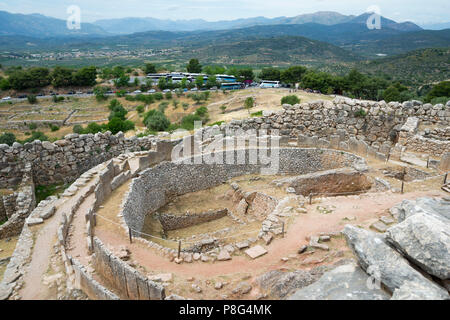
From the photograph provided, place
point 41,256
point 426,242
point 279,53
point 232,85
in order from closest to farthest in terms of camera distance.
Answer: point 426,242
point 41,256
point 232,85
point 279,53

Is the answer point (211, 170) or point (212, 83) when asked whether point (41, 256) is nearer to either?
point (211, 170)

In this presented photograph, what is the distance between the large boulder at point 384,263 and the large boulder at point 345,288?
0.17 metres

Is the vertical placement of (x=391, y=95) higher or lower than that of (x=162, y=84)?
lower

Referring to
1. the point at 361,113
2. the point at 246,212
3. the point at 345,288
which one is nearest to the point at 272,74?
the point at 361,113

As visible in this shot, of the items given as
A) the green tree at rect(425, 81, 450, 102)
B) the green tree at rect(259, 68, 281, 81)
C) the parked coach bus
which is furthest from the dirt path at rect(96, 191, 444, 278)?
the green tree at rect(259, 68, 281, 81)

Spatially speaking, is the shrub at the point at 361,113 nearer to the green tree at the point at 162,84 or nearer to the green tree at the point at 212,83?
the green tree at the point at 212,83

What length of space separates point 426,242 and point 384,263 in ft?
2.49

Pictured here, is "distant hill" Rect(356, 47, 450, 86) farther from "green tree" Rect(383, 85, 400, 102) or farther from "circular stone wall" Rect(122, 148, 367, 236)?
"circular stone wall" Rect(122, 148, 367, 236)

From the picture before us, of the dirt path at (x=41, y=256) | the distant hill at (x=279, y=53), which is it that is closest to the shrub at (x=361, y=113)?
the dirt path at (x=41, y=256)

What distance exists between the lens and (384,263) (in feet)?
17.5

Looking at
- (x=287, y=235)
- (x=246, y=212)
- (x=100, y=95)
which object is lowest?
(x=246, y=212)

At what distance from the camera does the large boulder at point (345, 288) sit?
16.6 feet

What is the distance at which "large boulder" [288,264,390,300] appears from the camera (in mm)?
5059
